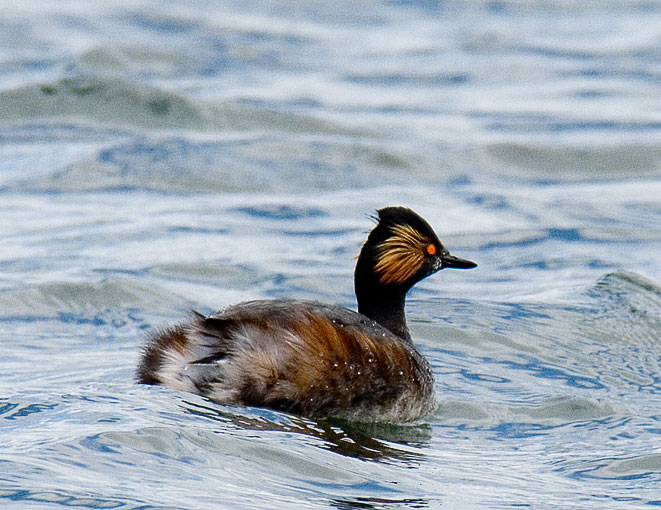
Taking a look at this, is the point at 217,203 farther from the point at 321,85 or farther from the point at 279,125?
the point at 321,85

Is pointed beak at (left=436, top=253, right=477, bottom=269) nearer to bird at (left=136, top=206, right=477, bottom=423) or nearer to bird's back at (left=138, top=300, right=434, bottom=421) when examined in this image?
bird at (left=136, top=206, right=477, bottom=423)

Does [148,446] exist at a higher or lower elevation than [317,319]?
lower

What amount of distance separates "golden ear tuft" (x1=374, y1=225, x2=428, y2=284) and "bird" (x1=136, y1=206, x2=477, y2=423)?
423 mm

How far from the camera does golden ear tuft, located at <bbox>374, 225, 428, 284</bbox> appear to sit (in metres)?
6.42

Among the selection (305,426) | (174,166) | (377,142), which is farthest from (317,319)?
(377,142)

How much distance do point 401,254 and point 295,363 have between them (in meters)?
1.14

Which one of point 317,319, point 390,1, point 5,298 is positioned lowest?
point 5,298

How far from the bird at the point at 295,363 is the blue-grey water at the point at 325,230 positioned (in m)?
0.10

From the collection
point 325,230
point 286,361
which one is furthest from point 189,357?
point 325,230

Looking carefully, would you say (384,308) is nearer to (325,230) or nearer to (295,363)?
(295,363)

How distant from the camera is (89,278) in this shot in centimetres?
872

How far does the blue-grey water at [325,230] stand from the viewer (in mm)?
5191

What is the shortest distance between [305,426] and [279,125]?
9.01 meters

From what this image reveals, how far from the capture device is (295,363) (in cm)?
557
